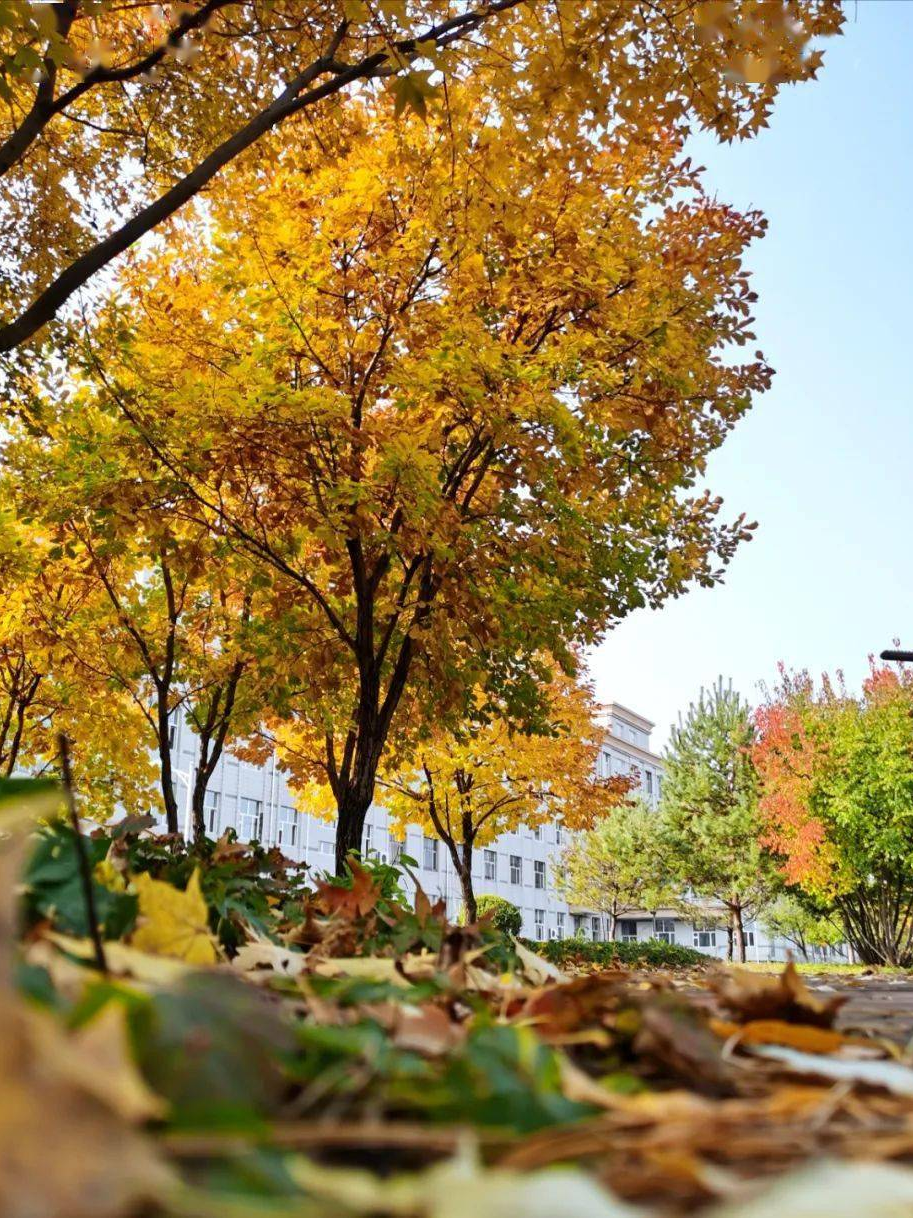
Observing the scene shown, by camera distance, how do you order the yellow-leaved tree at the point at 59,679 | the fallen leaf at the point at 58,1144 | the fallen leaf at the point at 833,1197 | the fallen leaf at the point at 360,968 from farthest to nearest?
the yellow-leaved tree at the point at 59,679
the fallen leaf at the point at 360,968
the fallen leaf at the point at 833,1197
the fallen leaf at the point at 58,1144

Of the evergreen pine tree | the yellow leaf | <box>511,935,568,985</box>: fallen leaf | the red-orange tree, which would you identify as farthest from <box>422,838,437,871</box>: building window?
the yellow leaf

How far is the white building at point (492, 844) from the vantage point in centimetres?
4991

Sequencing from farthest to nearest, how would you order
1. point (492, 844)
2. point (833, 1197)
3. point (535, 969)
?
point (492, 844) < point (535, 969) < point (833, 1197)

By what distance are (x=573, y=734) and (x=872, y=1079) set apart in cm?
1944

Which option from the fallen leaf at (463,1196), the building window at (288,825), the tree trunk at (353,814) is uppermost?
the building window at (288,825)

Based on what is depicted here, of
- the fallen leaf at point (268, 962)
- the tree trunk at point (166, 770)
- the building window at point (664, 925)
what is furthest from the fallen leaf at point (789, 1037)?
the building window at point (664, 925)

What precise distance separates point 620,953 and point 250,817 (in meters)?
29.1

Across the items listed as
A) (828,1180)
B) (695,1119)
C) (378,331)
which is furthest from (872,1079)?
(378,331)

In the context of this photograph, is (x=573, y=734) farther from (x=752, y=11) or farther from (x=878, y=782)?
(x=752, y=11)

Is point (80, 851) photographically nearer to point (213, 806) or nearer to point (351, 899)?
point (351, 899)

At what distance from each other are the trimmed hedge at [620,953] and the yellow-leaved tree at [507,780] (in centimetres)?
273

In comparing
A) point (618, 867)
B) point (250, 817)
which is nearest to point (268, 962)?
point (618, 867)

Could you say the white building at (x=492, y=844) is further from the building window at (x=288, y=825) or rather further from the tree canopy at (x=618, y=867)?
the tree canopy at (x=618, y=867)

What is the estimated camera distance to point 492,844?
71062 millimetres
